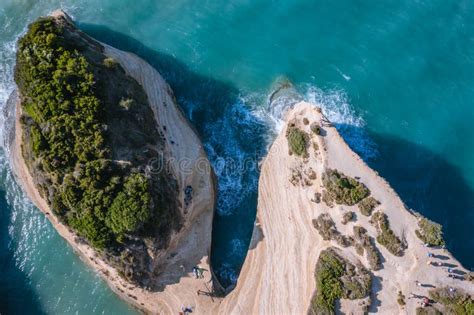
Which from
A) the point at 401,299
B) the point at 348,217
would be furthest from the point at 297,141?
the point at 401,299

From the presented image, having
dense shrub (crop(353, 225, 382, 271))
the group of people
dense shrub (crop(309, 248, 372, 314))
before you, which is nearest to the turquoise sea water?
the group of people

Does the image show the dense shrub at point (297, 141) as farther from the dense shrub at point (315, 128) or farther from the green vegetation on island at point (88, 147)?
the green vegetation on island at point (88, 147)

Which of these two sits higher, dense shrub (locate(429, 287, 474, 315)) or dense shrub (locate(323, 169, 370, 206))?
dense shrub (locate(323, 169, 370, 206))

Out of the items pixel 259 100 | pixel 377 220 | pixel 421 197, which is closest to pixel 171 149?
pixel 259 100

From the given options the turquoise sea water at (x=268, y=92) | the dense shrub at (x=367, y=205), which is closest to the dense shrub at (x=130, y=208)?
the turquoise sea water at (x=268, y=92)

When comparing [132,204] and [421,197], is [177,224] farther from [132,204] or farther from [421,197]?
[421,197]

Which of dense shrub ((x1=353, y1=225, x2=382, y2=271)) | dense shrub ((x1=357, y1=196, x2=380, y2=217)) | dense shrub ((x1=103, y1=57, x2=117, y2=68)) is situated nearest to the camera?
dense shrub ((x1=353, y1=225, x2=382, y2=271))

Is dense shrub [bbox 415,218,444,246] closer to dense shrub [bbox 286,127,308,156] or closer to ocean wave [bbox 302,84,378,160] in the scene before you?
ocean wave [bbox 302,84,378,160]
